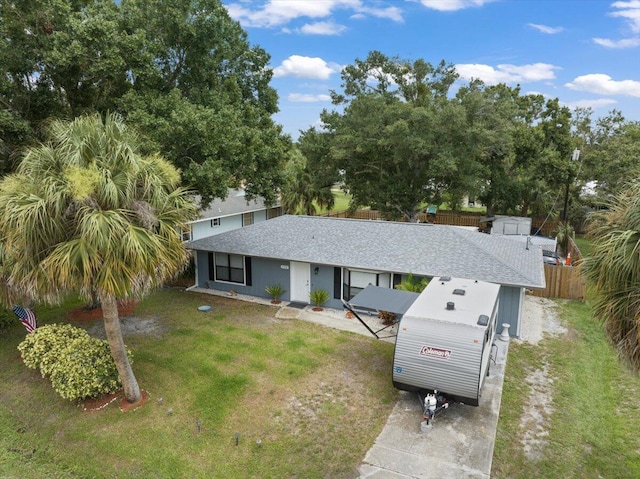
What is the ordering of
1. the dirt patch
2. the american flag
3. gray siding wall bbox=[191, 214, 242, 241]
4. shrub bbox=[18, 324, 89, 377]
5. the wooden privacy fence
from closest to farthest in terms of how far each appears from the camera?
shrub bbox=[18, 324, 89, 377] → the american flag → the dirt patch → the wooden privacy fence → gray siding wall bbox=[191, 214, 242, 241]

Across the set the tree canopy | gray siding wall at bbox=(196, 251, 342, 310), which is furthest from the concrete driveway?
the tree canopy

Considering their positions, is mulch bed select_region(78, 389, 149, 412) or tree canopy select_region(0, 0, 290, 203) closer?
mulch bed select_region(78, 389, 149, 412)

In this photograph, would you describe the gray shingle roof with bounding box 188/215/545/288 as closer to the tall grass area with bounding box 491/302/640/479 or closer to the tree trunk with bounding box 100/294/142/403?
the tall grass area with bounding box 491/302/640/479

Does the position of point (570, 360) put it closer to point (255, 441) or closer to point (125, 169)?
point (255, 441)

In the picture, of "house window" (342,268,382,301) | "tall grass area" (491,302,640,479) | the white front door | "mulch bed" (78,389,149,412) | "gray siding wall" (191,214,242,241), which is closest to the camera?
"tall grass area" (491,302,640,479)

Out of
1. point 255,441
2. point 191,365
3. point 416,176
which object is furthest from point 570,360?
point 416,176

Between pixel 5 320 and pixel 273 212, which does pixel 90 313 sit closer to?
pixel 5 320

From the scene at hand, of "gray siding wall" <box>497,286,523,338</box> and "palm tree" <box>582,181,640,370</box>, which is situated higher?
"palm tree" <box>582,181,640,370</box>

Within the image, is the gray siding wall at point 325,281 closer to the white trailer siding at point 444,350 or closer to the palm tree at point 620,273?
the white trailer siding at point 444,350
